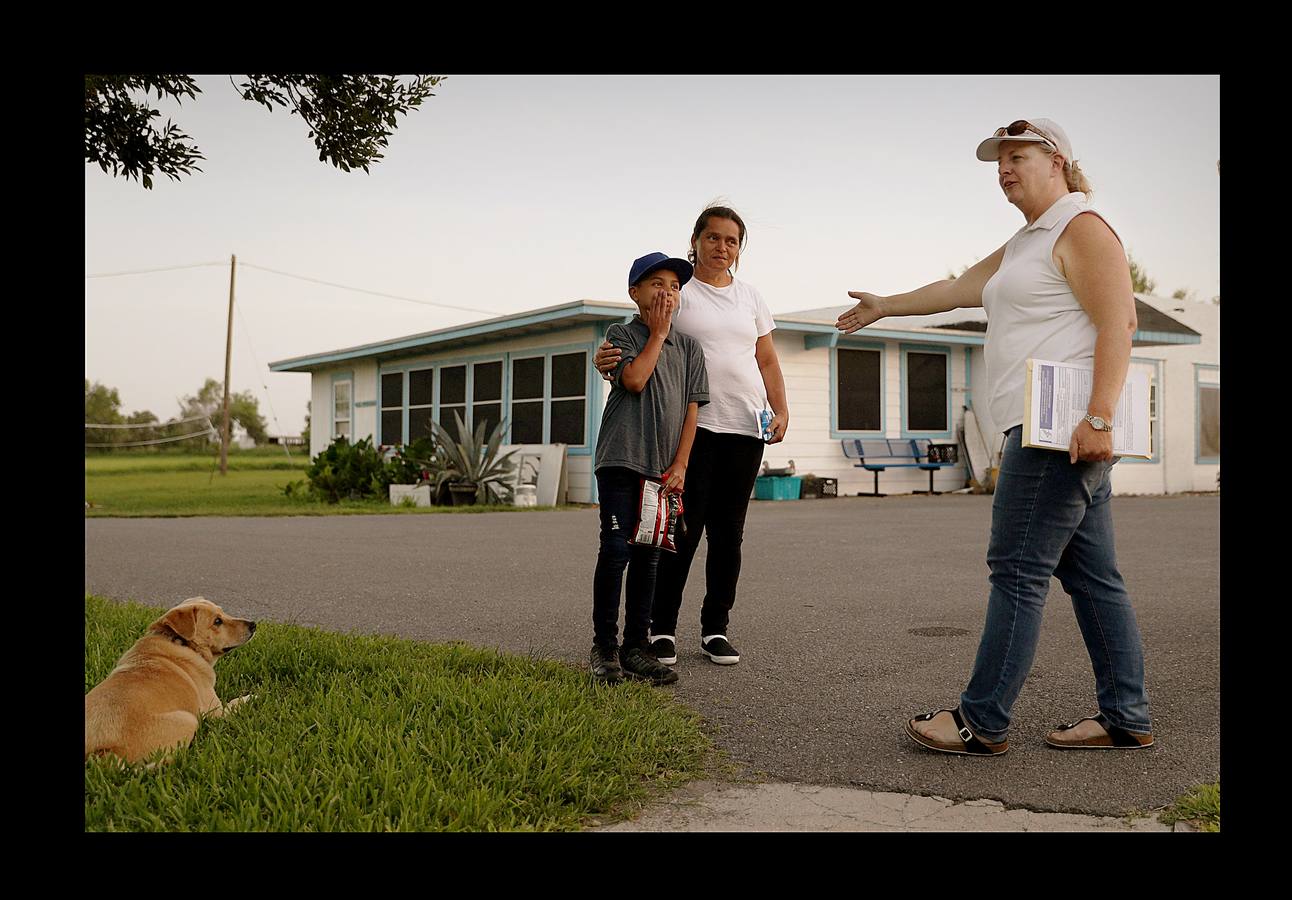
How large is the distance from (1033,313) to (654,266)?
1.48 meters

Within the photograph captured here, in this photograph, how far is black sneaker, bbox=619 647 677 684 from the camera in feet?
13.4

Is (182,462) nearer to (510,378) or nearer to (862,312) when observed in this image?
(510,378)

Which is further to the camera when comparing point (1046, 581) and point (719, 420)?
point (719, 420)

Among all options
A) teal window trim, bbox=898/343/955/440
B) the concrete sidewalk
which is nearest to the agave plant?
teal window trim, bbox=898/343/955/440

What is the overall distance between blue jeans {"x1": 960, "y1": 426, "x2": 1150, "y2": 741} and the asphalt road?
19cm

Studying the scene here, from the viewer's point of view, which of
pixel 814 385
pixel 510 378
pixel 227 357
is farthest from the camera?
pixel 227 357

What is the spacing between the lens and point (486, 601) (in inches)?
252

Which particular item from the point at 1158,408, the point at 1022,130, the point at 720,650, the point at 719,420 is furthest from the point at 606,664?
the point at 1158,408

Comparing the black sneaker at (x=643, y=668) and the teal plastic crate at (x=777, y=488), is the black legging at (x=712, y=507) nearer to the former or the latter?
the black sneaker at (x=643, y=668)

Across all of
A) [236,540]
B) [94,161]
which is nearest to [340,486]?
[236,540]

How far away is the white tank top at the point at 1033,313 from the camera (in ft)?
10.2

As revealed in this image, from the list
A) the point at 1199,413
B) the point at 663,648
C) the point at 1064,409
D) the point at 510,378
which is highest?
the point at 510,378

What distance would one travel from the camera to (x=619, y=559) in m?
4.06

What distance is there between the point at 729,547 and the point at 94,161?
10.4 feet
